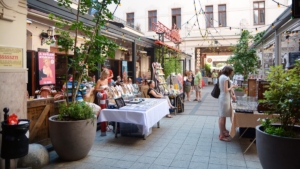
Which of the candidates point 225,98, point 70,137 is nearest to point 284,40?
point 225,98

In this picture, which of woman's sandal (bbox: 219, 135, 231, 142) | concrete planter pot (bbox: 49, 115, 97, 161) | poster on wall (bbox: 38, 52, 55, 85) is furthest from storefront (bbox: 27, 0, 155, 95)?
woman's sandal (bbox: 219, 135, 231, 142)

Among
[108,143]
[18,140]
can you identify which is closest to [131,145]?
[108,143]

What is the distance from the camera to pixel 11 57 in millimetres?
3479

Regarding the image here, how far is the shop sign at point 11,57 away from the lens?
3357 mm

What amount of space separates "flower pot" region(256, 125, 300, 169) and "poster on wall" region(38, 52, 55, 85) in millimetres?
6702

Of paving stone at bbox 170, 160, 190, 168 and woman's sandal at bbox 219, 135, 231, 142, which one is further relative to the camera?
woman's sandal at bbox 219, 135, 231, 142

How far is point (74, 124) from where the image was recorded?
3.78 meters

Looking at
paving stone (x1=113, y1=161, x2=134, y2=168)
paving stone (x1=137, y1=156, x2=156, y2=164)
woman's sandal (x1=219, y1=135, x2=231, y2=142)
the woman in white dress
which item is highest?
the woman in white dress

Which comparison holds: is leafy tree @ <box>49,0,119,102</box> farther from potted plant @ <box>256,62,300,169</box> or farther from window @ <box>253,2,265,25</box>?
window @ <box>253,2,265,25</box>

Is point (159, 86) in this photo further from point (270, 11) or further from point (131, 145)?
point (270, 11)

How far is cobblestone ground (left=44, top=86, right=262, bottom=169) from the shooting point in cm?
380

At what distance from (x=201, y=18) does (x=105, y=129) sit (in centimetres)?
1610

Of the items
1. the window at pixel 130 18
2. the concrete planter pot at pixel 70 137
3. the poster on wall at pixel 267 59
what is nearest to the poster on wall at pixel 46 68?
the concrete planter pot at pixel 70 137

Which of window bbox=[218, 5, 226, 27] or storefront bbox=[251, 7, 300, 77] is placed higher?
window bbox=[218, 5, 226, 27]
